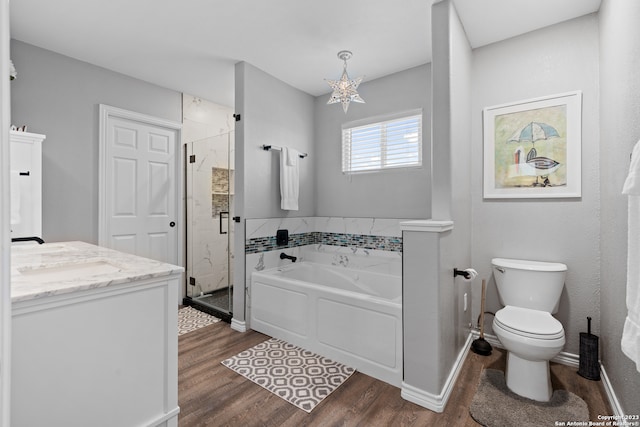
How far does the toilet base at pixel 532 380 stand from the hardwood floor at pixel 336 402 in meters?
0.23

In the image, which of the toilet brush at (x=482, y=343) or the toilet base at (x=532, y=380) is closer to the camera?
the toilet base at (x=532, y=380)

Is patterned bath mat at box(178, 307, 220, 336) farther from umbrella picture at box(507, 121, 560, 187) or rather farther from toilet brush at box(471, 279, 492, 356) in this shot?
umbrella picture at box(507, 121, 560, 187)

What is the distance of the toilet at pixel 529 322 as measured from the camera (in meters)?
1.79

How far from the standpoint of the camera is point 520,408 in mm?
1775

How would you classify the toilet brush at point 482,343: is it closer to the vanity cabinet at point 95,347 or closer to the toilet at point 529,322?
the toilet at point 529,322

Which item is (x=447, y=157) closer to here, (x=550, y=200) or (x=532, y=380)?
(x=550, y=200)

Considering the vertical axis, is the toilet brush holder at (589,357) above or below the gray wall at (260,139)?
below

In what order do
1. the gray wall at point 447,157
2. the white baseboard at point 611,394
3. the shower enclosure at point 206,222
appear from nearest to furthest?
the white baseboard at point 611,394 → the gray wall at point 447,157 → the shower enclosure at point 206,222

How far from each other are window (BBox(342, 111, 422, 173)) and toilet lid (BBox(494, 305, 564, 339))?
1.55m

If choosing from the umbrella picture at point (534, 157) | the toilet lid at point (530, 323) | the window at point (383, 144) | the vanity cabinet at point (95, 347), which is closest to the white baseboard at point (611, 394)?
the toilet lid at point (530, 323)

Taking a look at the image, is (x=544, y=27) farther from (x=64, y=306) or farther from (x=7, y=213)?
(x=64, y=306)

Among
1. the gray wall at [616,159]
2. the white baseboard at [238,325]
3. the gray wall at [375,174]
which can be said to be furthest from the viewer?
the gray wall at [375,174]

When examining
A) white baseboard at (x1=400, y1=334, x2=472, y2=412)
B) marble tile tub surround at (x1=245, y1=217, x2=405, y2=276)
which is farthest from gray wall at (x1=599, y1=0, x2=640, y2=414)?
marble tile tub surround at (x1=245, y1=217, x2=405, y2=276)

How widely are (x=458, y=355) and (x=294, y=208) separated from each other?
1.97 metres
